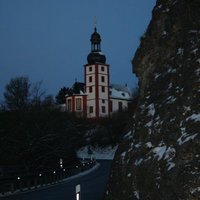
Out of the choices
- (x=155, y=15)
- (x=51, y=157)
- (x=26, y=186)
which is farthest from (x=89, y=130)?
(x=155, y=15)

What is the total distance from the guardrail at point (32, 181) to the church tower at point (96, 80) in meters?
82.8

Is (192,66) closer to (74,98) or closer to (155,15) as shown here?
(155,15)

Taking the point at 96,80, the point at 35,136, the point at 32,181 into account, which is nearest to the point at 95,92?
the point at 96,80

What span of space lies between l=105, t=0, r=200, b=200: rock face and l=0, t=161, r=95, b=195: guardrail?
13.9 metres

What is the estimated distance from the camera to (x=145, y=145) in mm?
13438

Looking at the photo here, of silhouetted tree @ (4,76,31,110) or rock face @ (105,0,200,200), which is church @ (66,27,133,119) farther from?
rock face @ (105,0,200,200)

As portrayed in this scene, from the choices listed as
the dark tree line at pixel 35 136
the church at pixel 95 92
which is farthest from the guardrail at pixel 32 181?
the church at pixel 95 92

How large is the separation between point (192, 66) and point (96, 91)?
11205 centimetres

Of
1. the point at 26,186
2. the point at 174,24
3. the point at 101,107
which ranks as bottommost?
the point at 26,186

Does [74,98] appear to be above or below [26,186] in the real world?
above

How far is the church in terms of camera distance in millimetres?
124750

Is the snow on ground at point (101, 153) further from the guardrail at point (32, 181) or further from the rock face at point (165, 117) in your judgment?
the rock face at point (165, 117)

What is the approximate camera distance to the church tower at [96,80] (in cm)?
12494

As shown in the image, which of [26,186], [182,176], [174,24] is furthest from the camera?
[26,186]
